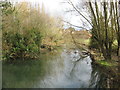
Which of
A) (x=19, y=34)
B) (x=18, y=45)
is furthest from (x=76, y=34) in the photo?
(x=18, y=45)

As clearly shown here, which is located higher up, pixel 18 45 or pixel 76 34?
pixel 76 34

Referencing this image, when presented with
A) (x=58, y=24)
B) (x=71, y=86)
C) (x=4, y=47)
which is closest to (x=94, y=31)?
(x=71, y=86)

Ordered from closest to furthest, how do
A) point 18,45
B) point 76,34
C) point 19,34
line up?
point 18,45, point 19,34, point 76,34

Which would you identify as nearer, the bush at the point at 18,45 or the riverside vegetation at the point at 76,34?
the riverside vegetation at the point at 76,34

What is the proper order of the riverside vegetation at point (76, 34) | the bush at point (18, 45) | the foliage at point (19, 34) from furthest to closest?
the bush at point (18, 45)
the foliage at point (19, 34)
the riverside vegetation at point (76, 34)

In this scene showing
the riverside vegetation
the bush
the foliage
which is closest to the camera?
the riverside vegetation

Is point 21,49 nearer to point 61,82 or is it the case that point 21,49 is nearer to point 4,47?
point 4,47

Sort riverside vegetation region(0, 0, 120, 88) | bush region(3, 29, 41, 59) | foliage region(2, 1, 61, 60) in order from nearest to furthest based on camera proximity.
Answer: riverside vegetation region(0, 0, 120, 88) < foliage region(2, 1, 61, 60) < bush region(3, 29, 41, 59)

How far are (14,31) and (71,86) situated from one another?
9718 mm

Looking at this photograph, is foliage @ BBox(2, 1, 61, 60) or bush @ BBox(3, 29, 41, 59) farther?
bush @ BBox(3, 29, 41, 59)

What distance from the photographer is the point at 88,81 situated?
8.60 m

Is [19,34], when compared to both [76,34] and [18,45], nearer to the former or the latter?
[18,45]

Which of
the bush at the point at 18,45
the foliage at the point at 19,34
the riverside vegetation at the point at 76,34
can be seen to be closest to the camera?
the riverside vegetation at the point at 76,34

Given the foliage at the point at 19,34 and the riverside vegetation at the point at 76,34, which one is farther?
the foliage at the point at 19,34
